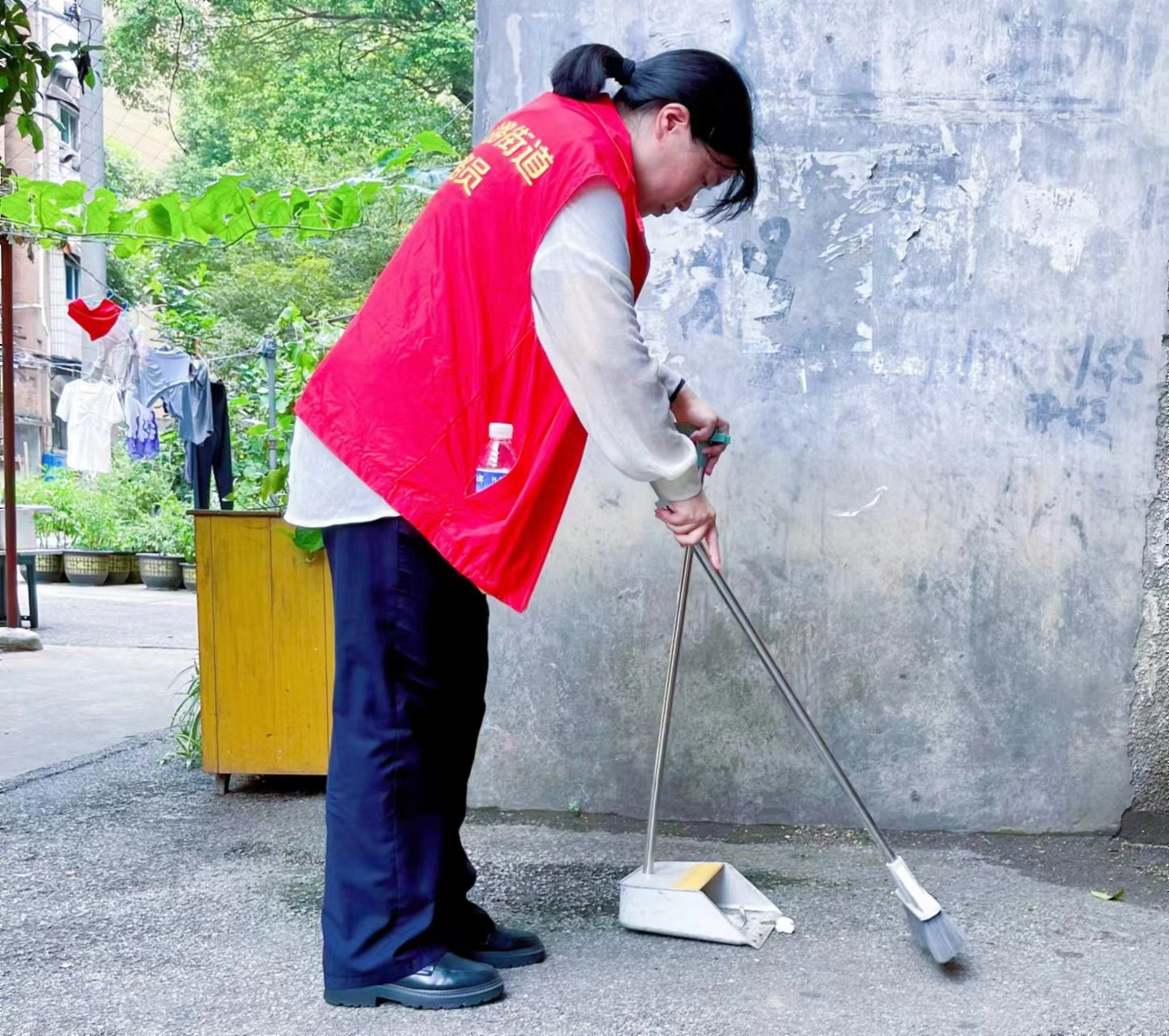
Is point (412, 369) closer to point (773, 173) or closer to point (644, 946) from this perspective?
point (644, 946)

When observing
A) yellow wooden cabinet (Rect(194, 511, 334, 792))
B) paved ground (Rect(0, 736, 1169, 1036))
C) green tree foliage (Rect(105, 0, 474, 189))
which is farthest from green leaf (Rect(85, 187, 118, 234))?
green tree foliage (Rect(105, 0, 474, 189))

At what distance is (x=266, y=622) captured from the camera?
3.83 m

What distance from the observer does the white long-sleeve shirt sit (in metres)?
2.06

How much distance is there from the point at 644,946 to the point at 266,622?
180cm

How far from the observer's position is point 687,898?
2.55m

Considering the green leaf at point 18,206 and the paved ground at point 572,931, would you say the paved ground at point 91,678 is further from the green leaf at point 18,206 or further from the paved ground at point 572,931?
the green leaf at point 18,206

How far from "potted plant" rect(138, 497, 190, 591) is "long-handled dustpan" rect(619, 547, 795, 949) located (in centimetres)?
1078

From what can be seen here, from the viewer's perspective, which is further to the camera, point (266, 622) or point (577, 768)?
point (266, 622)

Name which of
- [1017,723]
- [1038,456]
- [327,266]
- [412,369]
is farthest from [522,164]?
[327,266]

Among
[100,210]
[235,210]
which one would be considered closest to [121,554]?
[100,210]

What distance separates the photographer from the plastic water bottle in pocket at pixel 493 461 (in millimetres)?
2168

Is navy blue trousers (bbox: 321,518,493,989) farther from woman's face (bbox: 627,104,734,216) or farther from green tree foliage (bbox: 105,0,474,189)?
green tree foliage (bbox: 105,0,474,189)

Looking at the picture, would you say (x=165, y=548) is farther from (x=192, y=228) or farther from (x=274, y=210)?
(x=274, y=210)

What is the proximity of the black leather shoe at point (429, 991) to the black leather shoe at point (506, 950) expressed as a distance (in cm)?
14
